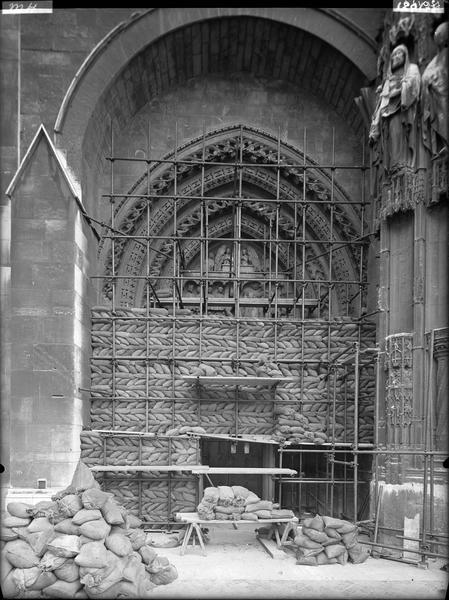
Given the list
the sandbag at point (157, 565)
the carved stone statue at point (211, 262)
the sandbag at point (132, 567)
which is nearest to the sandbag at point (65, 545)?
the sandbag at point (132, 567)

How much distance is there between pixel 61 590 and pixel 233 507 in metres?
3.75

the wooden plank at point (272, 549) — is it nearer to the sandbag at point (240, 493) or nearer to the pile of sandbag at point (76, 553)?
the sandbag at point (240, 493)

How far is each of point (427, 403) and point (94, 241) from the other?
8.25 meters

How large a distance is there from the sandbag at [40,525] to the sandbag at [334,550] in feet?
15.0

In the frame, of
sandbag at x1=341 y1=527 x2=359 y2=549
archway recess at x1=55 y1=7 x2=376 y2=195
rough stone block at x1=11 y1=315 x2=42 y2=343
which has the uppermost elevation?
archway recess at x1=55 y1=7 x2=376 y2=195

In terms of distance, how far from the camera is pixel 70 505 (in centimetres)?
1003

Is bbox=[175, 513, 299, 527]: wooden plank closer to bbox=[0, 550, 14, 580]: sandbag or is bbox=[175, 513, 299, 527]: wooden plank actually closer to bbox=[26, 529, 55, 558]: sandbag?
bbox=[26, 529, 55, 558]: sandbag

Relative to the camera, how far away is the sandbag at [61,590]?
880 centimetres

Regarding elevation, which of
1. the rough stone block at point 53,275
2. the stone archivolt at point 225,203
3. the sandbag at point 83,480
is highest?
the stone archivolt at point 225,203

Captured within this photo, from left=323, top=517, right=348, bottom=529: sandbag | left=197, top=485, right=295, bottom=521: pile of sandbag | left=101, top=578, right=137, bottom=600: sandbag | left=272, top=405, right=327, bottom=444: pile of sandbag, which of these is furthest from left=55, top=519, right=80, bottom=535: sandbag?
left=272, top=405, right=327, bottom=444: pile of sandbag

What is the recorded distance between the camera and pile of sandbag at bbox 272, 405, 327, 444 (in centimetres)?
1386

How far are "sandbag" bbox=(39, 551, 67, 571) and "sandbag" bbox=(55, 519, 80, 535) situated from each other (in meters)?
0.48

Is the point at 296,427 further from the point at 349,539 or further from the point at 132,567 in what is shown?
the point at 132,567

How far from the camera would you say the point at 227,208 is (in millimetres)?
16484
